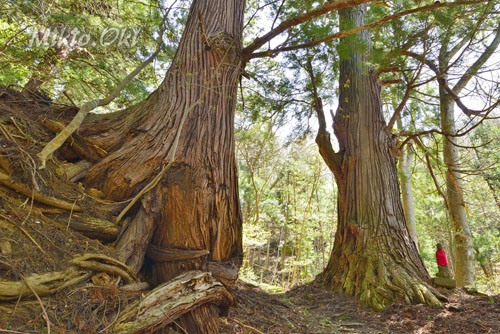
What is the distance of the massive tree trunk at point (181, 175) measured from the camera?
224 centimetres

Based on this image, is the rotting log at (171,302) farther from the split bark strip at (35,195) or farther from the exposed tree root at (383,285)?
the exposed tree root at (383,285)

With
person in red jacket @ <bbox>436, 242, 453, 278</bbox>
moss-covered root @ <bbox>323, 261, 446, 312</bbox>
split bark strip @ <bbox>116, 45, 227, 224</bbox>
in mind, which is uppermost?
split bark strip @ <bbox>116, 45, 227, 224</bbox>

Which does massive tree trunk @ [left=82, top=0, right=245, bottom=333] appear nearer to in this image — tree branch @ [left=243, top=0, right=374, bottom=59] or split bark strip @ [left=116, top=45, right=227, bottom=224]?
split bark strip @ [left=116, top=45, right=227, bottom=224]

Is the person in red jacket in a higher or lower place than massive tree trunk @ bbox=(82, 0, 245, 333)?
lower

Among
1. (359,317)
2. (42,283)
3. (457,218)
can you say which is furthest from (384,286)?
(42,283)

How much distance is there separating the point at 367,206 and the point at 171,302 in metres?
3.25

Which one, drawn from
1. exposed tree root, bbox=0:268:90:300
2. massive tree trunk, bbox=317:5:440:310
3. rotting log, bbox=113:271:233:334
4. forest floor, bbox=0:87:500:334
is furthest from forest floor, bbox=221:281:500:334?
exposed tree root, bbox=0:268:90:300

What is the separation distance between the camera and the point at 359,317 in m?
3.31

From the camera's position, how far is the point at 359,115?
4.68 m

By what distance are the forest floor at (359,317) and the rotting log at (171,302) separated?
0.37m

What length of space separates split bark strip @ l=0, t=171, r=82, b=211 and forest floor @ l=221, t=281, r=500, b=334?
1499 mm

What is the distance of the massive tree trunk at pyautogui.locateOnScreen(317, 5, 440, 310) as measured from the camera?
3480mm

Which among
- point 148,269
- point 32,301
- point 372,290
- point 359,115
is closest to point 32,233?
point 32,301

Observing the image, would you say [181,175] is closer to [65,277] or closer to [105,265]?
[105,265]
